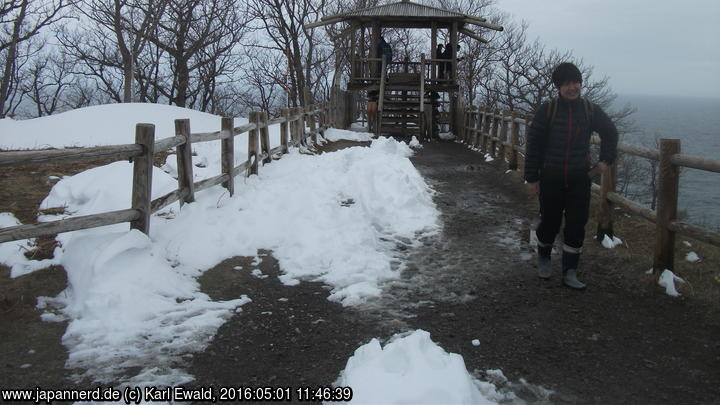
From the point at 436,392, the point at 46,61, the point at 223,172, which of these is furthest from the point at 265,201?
the point at 46,61

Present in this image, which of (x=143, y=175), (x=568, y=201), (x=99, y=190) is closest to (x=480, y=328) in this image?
(x=568, y=201)

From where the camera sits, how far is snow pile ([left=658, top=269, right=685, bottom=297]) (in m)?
4.62

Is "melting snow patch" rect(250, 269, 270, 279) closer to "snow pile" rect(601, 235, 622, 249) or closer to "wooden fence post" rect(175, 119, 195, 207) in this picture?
"wooden fence post" rect(175, 119, 195, 207)

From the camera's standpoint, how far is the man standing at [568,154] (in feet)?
15.1

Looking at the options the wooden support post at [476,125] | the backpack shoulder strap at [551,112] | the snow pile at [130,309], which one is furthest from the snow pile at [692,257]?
the wooden support post at [476,125]

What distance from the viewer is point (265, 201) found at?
23.0 feet

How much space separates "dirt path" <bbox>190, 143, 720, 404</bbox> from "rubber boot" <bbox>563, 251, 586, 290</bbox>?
8cm

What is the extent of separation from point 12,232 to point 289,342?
226 centimetres

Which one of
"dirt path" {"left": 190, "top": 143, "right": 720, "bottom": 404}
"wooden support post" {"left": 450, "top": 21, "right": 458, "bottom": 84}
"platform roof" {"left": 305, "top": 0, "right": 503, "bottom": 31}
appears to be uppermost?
"platform roof" {"left": 305, "top": 0, "right": 503, "bottom": 31}

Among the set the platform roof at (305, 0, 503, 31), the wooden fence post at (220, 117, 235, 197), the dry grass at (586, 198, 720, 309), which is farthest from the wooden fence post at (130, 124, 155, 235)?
the platform roof at (305, 0, 503, 31)

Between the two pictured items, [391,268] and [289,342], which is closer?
[289,342]

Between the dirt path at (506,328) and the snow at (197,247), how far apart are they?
0.23 meters

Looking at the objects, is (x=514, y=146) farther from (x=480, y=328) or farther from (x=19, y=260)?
(x=19, y=260)

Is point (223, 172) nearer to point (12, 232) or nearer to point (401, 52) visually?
point (12, 232)
